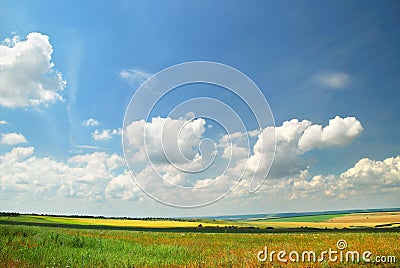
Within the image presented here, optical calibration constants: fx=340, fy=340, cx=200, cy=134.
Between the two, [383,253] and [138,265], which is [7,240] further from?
[383,253]

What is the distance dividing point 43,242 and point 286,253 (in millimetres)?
13427

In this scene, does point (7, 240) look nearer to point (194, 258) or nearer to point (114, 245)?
point (114, 245)

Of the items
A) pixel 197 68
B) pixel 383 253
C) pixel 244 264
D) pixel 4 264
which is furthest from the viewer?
pixel 197 68

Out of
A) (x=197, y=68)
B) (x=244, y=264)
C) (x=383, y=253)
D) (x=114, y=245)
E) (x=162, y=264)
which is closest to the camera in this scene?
(x=244, y=264)

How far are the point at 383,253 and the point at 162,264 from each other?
10.6 meters

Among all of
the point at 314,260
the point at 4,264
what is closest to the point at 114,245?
the point at 4,264

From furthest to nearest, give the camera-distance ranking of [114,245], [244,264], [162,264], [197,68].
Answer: [197,68]
[114,245]
[162,264]
[244,264]

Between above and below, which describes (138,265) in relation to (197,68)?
below

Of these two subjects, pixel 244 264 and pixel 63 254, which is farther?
pixel 63 254

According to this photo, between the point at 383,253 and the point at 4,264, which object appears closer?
the point at 4,264

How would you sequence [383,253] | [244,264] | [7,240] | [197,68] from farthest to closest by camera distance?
[197,68] → [7,240] → [383,253] → [244,264]

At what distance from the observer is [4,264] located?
13.1 m

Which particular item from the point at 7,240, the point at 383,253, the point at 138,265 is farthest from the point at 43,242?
the point at 383,253

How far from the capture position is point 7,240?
60.5ft
